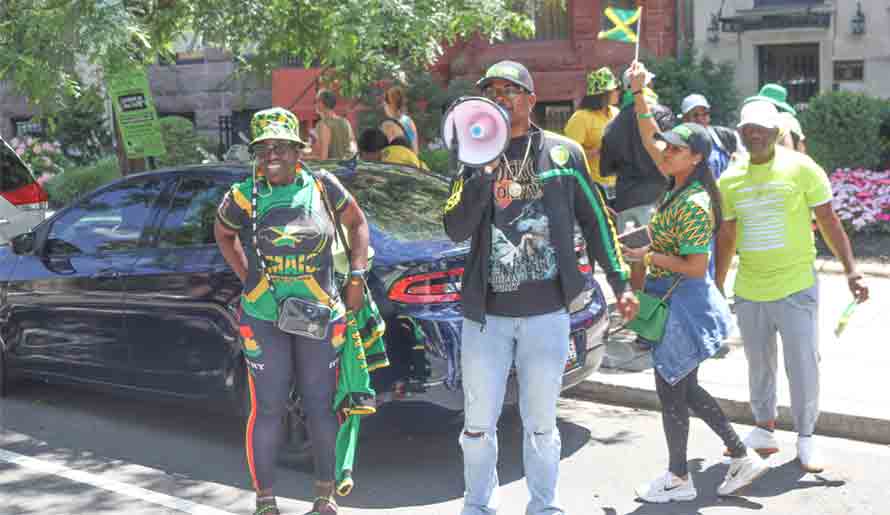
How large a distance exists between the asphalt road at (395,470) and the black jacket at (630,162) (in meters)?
1.72

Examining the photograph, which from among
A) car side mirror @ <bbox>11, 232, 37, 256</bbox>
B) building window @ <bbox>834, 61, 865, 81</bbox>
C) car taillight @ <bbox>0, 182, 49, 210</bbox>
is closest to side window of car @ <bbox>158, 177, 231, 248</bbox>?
car side mirror @ <bbox>11, 232, 37, 256</bbox>

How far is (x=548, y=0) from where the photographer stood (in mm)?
10945

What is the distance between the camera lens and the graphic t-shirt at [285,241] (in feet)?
16.3

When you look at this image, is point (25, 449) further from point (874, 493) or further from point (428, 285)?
point (874, 493)

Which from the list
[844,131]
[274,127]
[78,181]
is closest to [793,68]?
[844,131]

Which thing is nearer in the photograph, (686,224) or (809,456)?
(686,224)

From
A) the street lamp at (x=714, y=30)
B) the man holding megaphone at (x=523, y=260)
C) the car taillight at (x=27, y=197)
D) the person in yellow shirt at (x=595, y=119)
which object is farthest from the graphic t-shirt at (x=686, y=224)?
the street lamp at (x=714, y=30)

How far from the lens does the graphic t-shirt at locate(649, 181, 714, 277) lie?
518 cm

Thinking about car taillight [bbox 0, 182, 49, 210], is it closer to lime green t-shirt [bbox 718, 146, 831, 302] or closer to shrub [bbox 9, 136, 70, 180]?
lime green t-shirt [bbox 718, 146, 831, 302]

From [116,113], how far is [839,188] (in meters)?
7.08

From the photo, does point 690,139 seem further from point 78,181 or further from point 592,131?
point 78,181

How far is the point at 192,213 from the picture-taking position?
6512mm

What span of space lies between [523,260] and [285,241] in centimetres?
106

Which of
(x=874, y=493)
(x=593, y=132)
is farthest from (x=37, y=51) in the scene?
(x=874, y=493)
